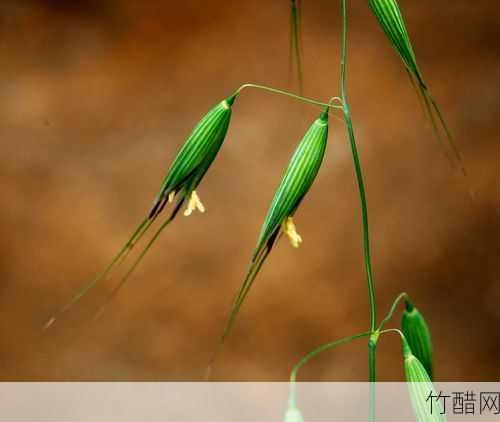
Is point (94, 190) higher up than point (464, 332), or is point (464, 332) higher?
point (94, 190)

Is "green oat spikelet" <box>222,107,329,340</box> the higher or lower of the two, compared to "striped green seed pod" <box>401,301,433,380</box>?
higher

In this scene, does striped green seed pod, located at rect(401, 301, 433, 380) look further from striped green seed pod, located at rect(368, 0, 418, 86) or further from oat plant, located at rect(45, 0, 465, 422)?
striped green seed pod, located at rect(368, 0, 418, 86)

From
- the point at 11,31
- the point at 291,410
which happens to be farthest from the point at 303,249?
the point at 291,410

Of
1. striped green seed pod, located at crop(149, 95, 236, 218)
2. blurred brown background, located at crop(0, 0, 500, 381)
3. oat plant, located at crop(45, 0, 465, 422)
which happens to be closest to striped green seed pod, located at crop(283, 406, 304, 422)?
oat plant, located at crop(45, 0, 465, 422)

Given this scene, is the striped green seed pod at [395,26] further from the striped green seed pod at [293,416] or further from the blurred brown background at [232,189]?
the blurred brown background at [232,189]

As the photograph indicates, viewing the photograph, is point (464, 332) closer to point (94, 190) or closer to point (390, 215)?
point (390, 215)

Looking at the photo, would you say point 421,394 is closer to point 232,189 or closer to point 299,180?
point 299,180
